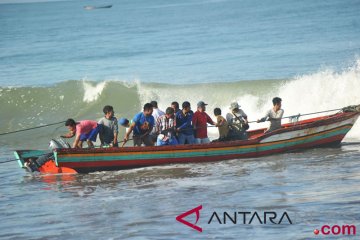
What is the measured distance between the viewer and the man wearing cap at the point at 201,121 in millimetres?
15617

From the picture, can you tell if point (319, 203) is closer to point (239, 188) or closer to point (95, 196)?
point (239, 188)

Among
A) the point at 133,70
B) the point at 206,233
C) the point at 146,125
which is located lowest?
the point at 206,233

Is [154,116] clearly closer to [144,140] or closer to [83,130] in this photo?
[144,140]

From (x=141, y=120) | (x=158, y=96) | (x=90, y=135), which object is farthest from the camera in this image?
(x=158, y=96)

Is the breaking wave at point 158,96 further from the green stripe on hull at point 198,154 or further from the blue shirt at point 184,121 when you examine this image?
the blue shirt at point 184,121

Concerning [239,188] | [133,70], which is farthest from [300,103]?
[133,70]

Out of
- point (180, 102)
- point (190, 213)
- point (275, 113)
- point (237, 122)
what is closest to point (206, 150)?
point (237, 122)

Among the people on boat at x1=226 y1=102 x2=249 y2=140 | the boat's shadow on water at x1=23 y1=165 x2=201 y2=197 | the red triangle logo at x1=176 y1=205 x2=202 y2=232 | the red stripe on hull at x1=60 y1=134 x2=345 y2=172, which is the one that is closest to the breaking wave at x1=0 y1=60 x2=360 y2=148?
the people on boat at x1=226 y1=102 x2=249 y2=140

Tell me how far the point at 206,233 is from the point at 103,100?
19271 mm

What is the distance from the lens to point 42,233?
11.0m

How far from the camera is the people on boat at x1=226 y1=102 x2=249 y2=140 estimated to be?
1582cm

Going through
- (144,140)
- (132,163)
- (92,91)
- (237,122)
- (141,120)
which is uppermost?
(92,91)

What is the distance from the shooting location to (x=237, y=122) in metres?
15.9

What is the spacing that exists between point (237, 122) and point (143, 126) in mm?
2023
